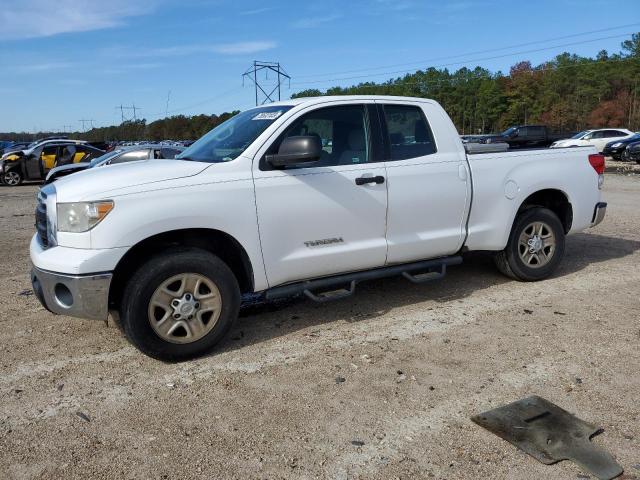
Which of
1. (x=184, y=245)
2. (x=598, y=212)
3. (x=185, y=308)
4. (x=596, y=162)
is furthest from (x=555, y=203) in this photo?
(x=185, y=308)

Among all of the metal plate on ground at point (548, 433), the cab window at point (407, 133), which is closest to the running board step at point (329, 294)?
the cab window at point (407, 133)

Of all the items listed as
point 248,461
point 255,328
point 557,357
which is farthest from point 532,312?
point 248,461

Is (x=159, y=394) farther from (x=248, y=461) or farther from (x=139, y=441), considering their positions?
(x=248, y=461)

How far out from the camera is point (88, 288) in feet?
12.6

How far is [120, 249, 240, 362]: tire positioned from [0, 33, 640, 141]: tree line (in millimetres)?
68965

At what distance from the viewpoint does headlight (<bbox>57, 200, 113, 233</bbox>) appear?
382 centimetres

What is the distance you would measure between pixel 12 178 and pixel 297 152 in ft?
67.3

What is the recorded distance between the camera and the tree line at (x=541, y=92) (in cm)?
8071

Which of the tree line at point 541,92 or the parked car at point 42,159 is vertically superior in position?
the tree line at point 541,92

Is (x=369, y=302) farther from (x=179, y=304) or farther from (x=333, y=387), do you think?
(x=179, y=304)

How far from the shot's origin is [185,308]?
13.4 feet

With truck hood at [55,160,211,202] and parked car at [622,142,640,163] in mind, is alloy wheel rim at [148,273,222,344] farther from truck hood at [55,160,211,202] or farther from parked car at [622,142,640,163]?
parked car at [622,142,640,163]

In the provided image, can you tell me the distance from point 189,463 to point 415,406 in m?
1.39

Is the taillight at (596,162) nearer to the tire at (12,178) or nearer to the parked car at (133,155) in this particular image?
the parked car at (133,155)
